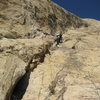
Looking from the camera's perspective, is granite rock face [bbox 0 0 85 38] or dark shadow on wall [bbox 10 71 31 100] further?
granite rock face [bbox 0 0 85 38]

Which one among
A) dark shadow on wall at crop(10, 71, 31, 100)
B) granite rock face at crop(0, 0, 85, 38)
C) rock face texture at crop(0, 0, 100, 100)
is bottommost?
dark shadow on wall at crop(10, 71, 31, 100)

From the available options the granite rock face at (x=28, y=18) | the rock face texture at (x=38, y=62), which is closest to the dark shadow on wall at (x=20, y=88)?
the rock face texture at (x=38, y=62)

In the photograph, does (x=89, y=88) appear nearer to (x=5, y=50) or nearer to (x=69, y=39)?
(x=5, y=50)

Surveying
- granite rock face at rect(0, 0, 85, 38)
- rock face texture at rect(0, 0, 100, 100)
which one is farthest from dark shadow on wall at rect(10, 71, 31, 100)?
granite rock face at rect(0, 0, 85, 38)

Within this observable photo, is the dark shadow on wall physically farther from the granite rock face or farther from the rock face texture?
the granite rock face

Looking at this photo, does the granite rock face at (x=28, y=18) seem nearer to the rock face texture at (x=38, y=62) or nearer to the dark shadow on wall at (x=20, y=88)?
the rock face texture at (x=38, y=62)

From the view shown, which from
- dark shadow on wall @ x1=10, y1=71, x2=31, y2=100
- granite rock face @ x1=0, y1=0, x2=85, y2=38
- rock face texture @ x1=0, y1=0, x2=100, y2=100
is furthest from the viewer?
granite rock face @ x1=0, y1=0, x2=85, y2=38

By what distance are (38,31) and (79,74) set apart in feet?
28.4

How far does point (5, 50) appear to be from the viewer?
44.9 feet

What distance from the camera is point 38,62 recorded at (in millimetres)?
15578

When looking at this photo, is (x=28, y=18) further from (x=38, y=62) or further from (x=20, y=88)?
(x=20, y=88)

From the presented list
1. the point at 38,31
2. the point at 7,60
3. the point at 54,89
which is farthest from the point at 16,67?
the point at 38,31

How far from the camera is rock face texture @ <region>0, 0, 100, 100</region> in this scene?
39.1ft

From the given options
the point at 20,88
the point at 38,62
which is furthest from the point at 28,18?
the point at 20,88
